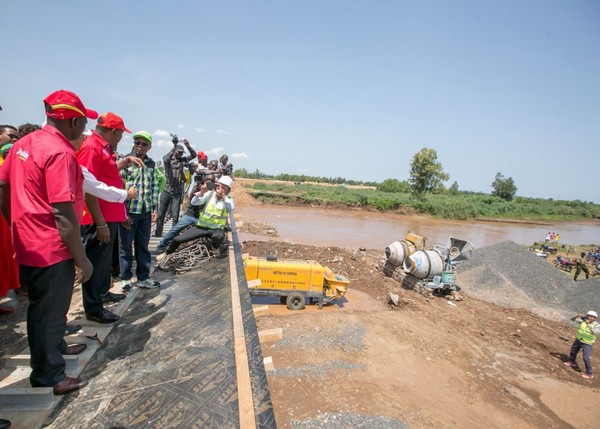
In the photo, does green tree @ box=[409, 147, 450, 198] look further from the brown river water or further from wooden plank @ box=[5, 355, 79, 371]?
wooden plank @ box=[5, 355, 79, 371]

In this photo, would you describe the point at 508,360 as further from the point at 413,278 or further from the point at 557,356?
the point at 413,278

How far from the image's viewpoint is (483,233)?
29625 millimetres

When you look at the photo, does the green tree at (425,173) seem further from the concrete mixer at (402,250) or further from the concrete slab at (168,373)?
the concrete slab at (168,373)

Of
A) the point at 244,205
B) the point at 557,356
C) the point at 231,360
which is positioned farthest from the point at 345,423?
the point at 244,205

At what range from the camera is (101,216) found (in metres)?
2.48

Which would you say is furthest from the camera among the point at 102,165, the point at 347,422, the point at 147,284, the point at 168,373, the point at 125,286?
the point at 347,422

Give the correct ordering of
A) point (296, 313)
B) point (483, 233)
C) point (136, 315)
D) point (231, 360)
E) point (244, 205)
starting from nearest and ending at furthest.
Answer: point (231, 360) → point (136, 315) → point (296, 313) → point (483, 233) → point (244, 205)

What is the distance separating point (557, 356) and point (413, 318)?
3.34 m

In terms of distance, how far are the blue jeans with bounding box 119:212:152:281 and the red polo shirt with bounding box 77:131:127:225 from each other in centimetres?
56

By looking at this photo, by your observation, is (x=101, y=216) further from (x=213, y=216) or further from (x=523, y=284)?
(x=523, y=284)

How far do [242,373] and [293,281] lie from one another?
250 inches

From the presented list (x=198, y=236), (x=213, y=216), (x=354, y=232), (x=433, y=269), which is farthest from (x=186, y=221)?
(x=354, y=232)

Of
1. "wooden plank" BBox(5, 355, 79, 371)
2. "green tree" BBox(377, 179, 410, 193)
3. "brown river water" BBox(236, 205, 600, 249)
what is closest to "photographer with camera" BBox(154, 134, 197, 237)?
"wooden plank" BBox(5, 355, 79, 371)

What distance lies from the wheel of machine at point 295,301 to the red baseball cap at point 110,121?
20.4 feet
